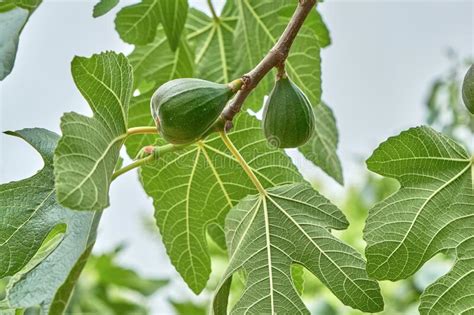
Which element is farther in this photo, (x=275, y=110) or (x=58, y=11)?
(x=58, y=11)

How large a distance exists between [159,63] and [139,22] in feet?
0.52

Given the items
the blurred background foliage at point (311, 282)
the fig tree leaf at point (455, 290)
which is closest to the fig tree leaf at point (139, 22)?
the fig tree leaf at point (455, 290)

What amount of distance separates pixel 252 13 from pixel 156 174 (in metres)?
0.40

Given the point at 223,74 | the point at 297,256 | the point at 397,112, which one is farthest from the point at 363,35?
the point at 297,256

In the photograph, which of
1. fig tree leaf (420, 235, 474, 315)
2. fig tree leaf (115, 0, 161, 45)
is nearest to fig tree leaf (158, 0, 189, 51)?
fig tree leaf (115, 0, 161, 45)

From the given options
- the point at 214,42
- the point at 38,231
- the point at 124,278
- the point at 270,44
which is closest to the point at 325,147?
the point at 270,44

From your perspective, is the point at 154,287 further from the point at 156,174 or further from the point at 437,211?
the point at 437,211

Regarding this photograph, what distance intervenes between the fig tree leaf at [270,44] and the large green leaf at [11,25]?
18.6 inches

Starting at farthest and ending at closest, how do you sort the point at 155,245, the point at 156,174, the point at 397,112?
1. the point at 397,112
2. the point at 155,245
3. the point at 156,174

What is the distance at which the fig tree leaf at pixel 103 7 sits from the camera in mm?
1136

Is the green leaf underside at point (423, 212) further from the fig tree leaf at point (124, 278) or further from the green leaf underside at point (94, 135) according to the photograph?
the fig tree leaf at point (124, 278)

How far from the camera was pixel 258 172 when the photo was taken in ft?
3.97

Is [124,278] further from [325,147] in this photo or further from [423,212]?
[423,212]

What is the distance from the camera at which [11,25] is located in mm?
1063
